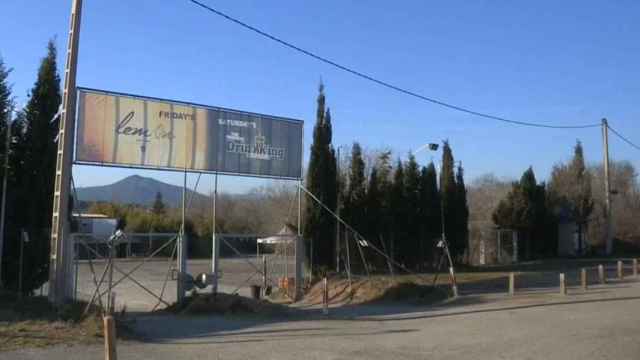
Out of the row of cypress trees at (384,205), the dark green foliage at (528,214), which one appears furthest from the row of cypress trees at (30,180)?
the dark green foliage at (528,214)

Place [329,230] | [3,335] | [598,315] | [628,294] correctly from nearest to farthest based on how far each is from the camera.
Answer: [3,335] < [598,315] < [628,294] < [329,230]

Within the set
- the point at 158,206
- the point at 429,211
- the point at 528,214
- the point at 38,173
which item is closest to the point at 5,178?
the point at 38,173

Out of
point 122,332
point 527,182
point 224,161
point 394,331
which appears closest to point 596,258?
point 527,182

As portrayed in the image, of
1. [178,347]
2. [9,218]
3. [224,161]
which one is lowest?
[178,347]

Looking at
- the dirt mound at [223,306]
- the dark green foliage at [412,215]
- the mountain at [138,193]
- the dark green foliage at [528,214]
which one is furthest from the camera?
the mountain at [138,193]

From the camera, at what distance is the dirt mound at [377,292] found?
2595 centimetres

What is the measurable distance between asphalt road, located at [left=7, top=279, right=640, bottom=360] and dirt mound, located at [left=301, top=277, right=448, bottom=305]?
2529mm

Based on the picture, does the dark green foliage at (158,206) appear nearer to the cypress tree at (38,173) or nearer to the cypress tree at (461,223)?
the cypress tree at (461,223)

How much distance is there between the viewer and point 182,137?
25781 mm

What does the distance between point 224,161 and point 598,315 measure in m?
13.8

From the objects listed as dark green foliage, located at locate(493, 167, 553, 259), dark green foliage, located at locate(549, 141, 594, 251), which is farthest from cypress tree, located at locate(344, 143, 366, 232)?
dark green foliage, located at locate(549, 141, 594, 251)

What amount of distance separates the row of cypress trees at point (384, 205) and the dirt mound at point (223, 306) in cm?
1102

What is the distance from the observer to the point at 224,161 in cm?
2684

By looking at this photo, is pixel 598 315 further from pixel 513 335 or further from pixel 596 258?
pixel 596 258
